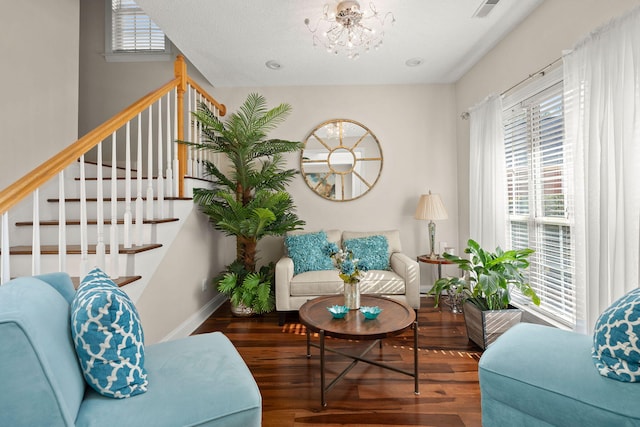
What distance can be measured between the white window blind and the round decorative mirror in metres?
2.25

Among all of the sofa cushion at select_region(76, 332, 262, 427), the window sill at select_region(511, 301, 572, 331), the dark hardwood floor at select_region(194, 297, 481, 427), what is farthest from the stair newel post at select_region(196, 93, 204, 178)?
the window sill at select_region(511, 301, 572, 331)

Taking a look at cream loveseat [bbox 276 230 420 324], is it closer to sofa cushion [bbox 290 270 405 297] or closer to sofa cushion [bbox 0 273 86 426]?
sofa cushion [bbox 290 270 405 297]

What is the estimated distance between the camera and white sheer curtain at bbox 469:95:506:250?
9.09 feet

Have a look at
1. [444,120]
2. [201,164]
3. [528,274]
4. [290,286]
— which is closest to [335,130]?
Answer: [444,120]

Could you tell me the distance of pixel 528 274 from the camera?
8.56 ft

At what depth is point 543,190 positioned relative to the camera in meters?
2.43

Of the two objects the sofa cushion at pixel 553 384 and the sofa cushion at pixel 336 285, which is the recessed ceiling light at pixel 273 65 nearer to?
the sofa cushion at pixel 336 285

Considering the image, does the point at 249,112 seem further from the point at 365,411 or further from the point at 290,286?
the point at 365,411

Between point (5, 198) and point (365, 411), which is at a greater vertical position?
point (5, 198)

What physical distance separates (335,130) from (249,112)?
1156mm

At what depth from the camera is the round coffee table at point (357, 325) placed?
1.70m

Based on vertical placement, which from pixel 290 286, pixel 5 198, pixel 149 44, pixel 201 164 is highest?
pixel 149 44

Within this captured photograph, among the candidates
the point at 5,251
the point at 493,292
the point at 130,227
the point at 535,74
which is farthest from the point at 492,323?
the point at 5,251

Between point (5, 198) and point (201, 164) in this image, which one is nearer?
point (5, 198)
